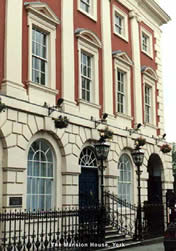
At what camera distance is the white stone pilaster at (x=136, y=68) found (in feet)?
66.6

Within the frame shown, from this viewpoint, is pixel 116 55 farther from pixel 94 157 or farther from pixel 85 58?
pixel 94 157

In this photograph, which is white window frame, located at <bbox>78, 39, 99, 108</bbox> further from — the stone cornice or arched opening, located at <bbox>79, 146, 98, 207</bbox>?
the stone cornice

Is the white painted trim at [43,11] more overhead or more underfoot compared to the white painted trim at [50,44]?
more overhead

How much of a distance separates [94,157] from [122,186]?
2618 mm

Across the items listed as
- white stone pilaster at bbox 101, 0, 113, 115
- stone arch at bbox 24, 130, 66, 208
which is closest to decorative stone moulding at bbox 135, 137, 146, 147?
white stone pilaster at bbox 101, 0, 113, 115

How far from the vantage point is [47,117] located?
45.4 ft

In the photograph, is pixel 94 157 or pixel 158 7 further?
pixel 158 7

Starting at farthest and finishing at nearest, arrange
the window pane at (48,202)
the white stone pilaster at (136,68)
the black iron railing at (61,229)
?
the white stone pilaster at (136,68) → the window pane at (48,202) → the black iron railing at (61,229)

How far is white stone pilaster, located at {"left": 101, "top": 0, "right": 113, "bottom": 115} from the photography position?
57.9ft

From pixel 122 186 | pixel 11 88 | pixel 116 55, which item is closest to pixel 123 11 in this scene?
pixel 116 55

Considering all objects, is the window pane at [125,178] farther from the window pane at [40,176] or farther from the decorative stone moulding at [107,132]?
the window pane at [40,176]

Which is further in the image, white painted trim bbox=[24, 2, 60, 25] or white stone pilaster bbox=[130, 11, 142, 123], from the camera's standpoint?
white stone pilaster bbox=[130, 11, 142, 123]

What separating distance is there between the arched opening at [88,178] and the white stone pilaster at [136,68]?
14.5 ft

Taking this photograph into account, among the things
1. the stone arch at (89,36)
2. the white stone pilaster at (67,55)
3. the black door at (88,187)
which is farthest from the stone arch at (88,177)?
the stone arch at (89,36)
